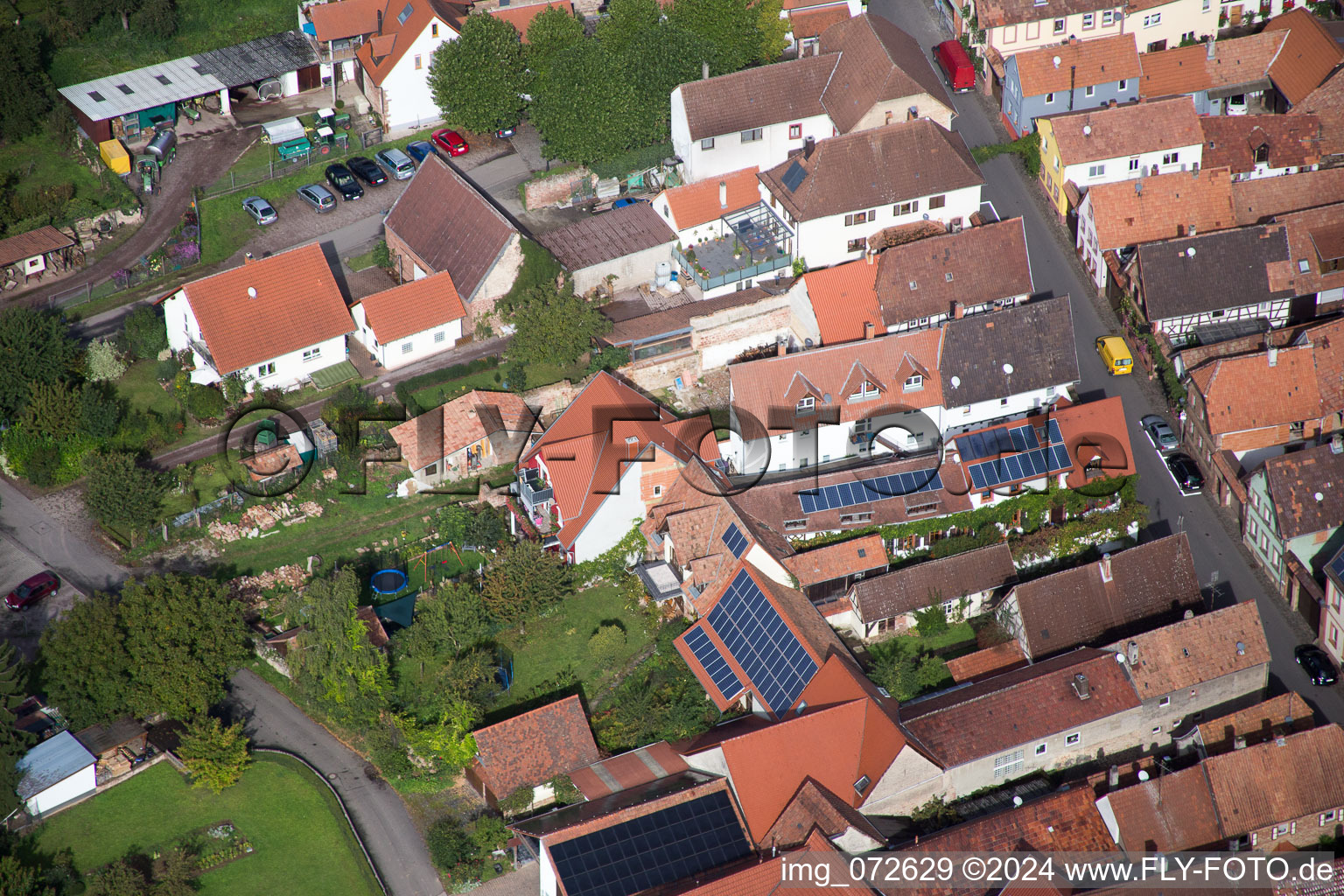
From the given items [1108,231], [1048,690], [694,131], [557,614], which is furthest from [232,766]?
[1108,231]

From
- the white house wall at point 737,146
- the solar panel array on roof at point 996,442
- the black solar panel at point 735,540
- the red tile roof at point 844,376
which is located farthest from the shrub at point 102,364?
the solar panel array on roof at point 996,442

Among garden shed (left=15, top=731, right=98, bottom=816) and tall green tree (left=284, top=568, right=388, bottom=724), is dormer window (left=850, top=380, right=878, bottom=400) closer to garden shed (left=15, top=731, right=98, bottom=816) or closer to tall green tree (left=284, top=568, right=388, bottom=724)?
tall green tree (left=284, top=568, right=388, bottom=724)

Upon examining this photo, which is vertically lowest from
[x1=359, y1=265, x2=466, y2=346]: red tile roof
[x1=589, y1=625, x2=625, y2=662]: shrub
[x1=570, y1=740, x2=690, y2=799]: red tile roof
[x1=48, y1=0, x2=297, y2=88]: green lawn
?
Answer: [x1=570, y1=740, x2=690, y2=799]: red tile roof

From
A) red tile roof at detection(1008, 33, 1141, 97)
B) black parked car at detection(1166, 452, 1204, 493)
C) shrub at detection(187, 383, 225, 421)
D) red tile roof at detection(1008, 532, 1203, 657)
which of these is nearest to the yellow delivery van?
black parked car at detection(1166, 452, 1204, 493)

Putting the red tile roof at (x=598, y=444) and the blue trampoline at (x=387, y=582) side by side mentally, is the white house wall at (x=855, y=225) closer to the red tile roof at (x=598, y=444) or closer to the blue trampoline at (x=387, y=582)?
the red tile roof at (x=598, y=444)

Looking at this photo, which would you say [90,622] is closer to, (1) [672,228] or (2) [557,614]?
(2) [557,614]

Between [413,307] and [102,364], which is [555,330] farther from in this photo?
[102,364]
